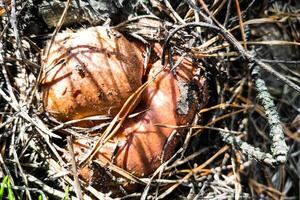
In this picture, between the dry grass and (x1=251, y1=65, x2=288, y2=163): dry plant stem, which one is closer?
(x1=251, y1=65, x2=288, y2=163): dry plant stem

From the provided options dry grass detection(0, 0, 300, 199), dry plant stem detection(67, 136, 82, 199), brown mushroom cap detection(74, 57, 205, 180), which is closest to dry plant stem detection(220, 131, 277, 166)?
dry grass detection(0, 0, 300, 199)

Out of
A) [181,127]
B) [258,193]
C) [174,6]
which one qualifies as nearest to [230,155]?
[258,193]

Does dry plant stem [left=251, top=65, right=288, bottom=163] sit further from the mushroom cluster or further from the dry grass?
the mushroom cluster

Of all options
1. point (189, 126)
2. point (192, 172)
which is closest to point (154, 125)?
point (189, 126)

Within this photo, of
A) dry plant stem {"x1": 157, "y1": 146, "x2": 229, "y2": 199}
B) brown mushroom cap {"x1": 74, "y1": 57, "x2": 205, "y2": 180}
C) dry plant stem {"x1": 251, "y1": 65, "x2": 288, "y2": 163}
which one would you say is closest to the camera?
dry plant stem {"x1": 251, "y1": 65, "x2": 288, "y2": 163}

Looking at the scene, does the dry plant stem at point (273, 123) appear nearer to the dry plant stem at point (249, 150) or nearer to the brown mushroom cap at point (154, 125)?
the dry plant stem at point (249, 150)

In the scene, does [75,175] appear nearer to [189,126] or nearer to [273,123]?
[189,126]

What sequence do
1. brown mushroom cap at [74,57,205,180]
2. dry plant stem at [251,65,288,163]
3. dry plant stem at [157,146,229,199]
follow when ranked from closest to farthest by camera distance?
dry plant stem at [251,65,288,163], brown mushroom cap at [74,57,205,180], dry plant stem at [157,146,229,199]
